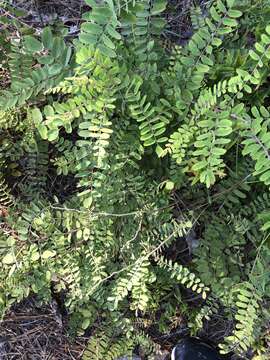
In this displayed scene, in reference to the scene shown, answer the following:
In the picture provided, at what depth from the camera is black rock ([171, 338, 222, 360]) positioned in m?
2.28

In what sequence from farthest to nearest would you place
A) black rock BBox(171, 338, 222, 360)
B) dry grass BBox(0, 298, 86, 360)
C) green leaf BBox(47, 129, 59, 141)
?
dry grass BBox(0, 298, 86, 360), black rock BBox(171, 338, 222, 360), green leaf BBox(47, 129, 59, 141)

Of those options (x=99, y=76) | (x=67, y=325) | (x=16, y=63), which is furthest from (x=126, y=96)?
(x=67, y=325)

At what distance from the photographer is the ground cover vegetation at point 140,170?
64.9 inches

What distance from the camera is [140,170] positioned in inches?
79.2

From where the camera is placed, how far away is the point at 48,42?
1657 millimetres

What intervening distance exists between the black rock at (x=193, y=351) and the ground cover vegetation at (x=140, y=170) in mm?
69

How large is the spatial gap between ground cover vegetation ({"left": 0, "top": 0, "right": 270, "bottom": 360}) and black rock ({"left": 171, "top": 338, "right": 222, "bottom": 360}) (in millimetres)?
69

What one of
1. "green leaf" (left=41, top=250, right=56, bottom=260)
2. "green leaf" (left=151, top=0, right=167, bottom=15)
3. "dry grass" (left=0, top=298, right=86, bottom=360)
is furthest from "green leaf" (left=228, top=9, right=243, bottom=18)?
"dry grass" (left=0, top=298, right=86, bottom=360)

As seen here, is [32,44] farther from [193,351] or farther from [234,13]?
[193,351]

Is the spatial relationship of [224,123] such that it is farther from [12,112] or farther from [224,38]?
[12,112]

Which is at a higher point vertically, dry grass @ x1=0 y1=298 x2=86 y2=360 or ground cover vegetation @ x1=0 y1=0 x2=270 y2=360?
ground cover vegetation @ x1=0 y1=0 x2=270 y2=360

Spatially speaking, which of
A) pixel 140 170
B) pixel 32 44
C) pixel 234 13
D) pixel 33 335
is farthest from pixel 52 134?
pixel 33 335

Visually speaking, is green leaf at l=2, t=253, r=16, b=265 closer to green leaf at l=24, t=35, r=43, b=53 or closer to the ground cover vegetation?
the ground cover vegetation

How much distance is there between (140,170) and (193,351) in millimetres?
882
